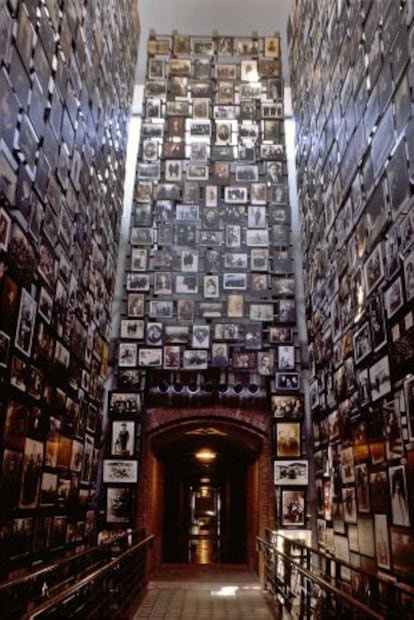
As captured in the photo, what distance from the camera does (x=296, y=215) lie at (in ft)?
39.2

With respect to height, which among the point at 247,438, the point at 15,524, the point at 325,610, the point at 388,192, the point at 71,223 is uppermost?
the point at 71,223

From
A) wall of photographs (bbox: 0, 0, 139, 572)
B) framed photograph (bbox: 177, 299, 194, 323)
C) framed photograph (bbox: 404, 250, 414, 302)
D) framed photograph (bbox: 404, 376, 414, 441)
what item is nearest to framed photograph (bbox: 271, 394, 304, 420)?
framed photograph (bbox: 177, 299, 194, 323)

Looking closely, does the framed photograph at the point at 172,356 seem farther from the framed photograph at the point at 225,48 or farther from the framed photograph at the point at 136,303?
the framed photograph at the point at 225,48

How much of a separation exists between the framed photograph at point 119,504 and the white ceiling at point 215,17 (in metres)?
9.94

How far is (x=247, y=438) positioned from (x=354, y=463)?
4640 millimetres

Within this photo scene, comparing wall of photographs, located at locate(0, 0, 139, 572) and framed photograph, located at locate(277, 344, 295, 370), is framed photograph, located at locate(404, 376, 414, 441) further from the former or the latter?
framed photograph, located at locate(277, 344, 295, 370)

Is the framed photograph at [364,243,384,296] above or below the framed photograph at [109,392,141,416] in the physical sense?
above

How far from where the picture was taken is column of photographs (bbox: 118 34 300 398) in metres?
10.8

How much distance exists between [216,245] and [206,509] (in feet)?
30.5

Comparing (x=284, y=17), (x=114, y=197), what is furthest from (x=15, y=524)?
(x=284, y=17)

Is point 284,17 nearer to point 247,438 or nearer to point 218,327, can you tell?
point 218,327

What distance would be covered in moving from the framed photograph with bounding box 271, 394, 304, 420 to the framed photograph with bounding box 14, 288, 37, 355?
591 centimetres

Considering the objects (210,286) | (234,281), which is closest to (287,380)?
(234,281)

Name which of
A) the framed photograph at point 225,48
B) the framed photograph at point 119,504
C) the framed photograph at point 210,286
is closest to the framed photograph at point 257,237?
the framed photograph at point 210,286
